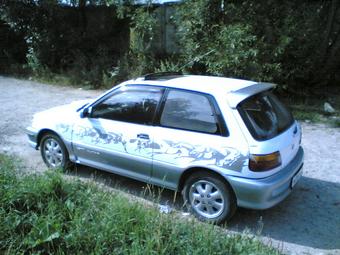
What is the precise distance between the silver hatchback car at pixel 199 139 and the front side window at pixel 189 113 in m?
0.01

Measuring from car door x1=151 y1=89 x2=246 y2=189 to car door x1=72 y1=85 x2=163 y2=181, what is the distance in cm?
16

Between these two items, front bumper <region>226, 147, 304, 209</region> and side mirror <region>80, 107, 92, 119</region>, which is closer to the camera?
front bumper <region>226, 147, 304, 209</region>

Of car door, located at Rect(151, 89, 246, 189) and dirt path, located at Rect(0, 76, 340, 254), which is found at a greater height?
car door, located at Rect(151, 89, 246, 189)

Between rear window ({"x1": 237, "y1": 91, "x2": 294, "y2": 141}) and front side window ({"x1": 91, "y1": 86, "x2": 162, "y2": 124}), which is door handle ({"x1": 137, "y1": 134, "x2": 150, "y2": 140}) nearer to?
front side window ({"x1": 91, "y1": 86, "x2": 162, "y2": 124})

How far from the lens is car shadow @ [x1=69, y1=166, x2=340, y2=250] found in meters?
4.44

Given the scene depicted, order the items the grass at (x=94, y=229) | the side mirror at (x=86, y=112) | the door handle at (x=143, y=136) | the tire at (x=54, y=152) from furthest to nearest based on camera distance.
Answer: the tire at (x=54, y=152) < the side mirror at (x=86, y=112) < the door handle at (x=143, y=136) < the grass at (x=94, y=229)

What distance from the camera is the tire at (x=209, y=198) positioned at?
446cm

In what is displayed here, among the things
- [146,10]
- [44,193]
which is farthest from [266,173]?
[146,10]

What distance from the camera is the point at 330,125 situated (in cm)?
849

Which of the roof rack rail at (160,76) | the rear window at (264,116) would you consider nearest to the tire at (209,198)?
the rear window at (264,116)

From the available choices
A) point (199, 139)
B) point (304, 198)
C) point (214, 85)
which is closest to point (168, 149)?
point (199, 139)

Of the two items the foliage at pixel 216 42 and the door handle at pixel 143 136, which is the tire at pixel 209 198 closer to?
the door handle at pixel 143 136

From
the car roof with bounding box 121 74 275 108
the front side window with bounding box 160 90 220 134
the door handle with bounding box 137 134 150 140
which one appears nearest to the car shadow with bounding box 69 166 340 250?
the door handle with bounding box 137 134 150 140

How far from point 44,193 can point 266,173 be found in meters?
2.31
